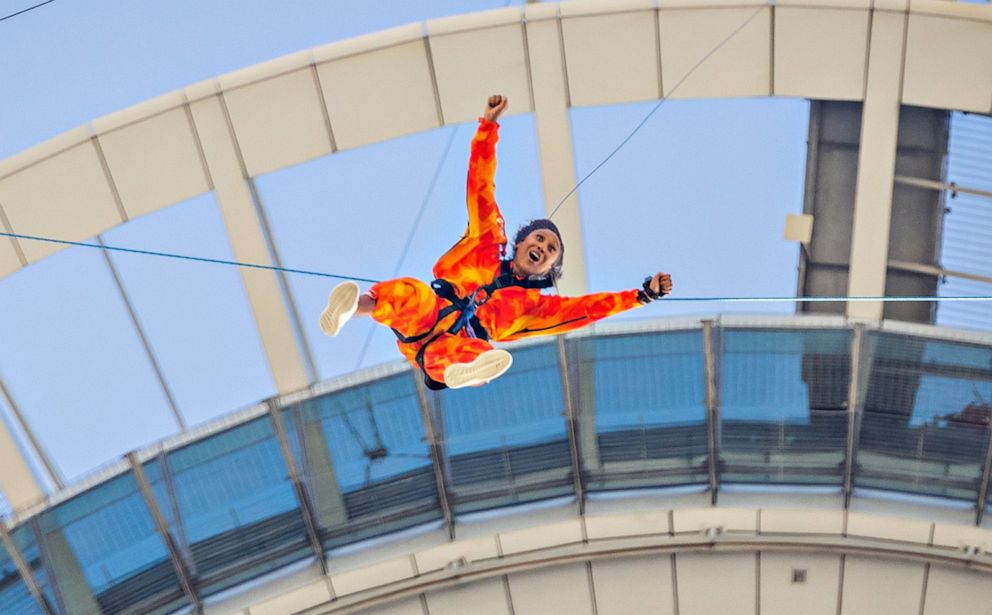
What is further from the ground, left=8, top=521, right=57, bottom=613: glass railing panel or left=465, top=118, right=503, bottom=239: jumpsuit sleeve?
left=465, top=118, right=503, bottom=239: jumpsuit sleeve

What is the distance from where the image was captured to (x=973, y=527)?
995cm

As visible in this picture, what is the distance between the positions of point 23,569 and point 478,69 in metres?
6.26

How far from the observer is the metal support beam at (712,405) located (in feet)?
33.5

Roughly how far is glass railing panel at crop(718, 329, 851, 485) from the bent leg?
415cm

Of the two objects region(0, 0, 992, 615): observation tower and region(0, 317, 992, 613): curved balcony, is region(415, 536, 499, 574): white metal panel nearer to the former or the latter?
region(0, 0, 992, 615): observation tower

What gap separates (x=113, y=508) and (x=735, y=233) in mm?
6332

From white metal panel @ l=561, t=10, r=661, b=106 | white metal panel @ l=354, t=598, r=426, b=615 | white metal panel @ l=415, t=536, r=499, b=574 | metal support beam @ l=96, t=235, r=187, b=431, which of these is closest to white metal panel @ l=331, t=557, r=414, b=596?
white metal panel @ l=415, t=536, r=499, b=574

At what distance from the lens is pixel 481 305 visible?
23.5 ft

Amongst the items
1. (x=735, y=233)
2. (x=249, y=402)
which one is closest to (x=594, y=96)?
(x=735, y=233)

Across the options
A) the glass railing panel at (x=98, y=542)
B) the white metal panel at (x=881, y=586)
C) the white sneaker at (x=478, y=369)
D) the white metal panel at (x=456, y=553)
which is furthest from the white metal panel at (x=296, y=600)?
the white metal panel at (x=881, y=586)

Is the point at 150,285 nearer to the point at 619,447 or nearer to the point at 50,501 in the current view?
the point at 50,501

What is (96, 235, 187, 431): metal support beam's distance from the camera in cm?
1003

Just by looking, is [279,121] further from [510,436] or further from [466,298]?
[510,436]

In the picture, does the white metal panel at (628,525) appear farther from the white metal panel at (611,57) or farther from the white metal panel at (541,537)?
the white metal panel at (611,57)
